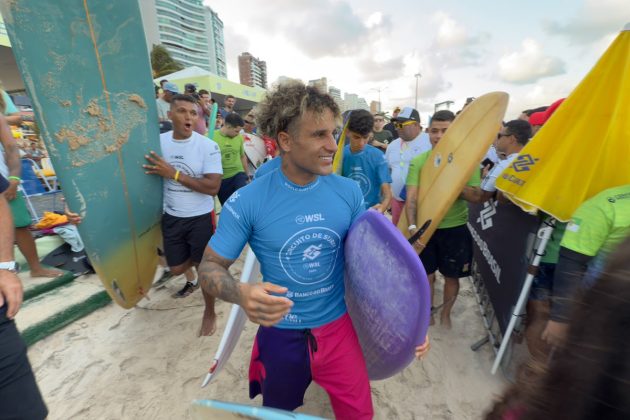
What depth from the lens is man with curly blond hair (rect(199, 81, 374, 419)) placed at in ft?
4.25

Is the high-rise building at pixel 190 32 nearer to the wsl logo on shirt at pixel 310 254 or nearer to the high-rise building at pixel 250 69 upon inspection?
the high-rise building at pixel 250 69

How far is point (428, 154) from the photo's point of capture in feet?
9.71

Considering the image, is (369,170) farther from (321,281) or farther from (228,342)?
(228,342)

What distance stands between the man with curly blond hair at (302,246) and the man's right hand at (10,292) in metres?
0.90

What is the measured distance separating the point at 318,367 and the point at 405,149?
3444mm

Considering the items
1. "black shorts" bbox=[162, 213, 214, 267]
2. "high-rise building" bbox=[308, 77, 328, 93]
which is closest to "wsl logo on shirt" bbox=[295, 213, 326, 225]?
"high-rise building" bbox=[308, 77, 328, 93]

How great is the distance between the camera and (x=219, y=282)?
1.16 meters

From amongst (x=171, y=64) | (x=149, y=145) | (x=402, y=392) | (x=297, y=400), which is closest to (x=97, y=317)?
(x=149, y=145)

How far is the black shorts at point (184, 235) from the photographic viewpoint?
2.80 meters

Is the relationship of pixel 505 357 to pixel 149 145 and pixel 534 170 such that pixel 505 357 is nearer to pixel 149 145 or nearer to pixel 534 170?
pixel 534 170

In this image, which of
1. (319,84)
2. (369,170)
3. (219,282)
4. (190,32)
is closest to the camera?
(219,282)

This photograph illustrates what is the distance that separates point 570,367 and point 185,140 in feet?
9.52

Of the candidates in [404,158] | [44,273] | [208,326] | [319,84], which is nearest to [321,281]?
[319,84]

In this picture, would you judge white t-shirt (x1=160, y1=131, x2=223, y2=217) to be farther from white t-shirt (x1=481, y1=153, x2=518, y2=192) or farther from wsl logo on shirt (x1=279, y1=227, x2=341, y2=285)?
white t-shirt (x1=481, y1=153, x2=518, y2=192)
